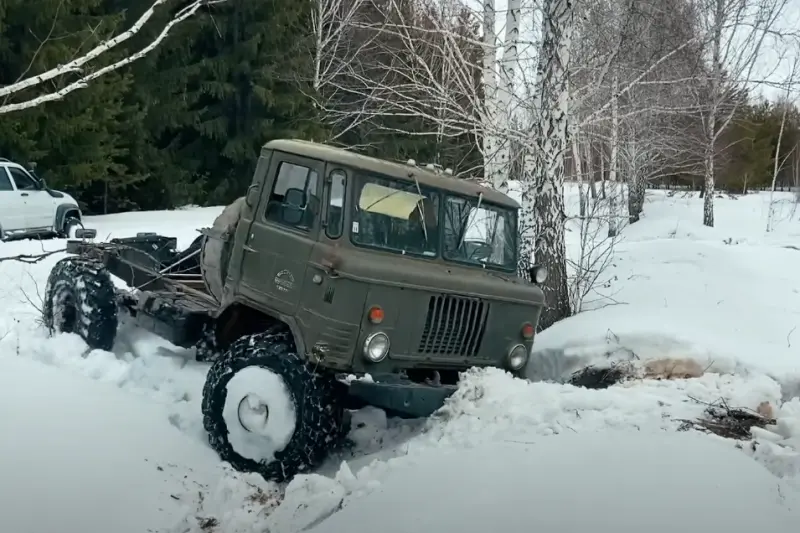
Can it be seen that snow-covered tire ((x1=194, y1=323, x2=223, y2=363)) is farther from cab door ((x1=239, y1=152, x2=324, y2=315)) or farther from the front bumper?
the front bumper

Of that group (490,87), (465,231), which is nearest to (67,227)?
(490,87)

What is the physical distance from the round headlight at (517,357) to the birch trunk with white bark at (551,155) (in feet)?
8.87

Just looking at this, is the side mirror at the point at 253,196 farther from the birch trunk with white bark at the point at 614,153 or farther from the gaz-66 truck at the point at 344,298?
the birch trunk with white bark at the point at 614,153

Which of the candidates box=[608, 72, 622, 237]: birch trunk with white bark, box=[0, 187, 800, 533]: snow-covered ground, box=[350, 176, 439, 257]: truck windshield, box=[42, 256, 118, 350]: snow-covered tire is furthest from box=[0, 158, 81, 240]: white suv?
box=[350, 176, 439, 257]: truck windshield

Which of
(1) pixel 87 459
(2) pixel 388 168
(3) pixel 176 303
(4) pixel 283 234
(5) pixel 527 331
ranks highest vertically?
(2) pixel 388 168

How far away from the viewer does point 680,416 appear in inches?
202

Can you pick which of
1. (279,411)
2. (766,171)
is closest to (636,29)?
(279,411)

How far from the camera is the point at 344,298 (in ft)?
16.3

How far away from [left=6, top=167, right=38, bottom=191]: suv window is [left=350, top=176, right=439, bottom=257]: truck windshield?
38.7ft

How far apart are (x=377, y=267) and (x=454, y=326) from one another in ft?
2.70

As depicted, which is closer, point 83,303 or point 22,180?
point 83,303

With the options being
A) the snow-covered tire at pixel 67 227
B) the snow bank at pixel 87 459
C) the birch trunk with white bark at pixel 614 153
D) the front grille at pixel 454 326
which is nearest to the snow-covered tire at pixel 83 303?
the snow bank at pixel 87 459

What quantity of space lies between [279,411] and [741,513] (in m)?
2.91

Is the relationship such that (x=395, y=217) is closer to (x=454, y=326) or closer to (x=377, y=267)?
(x=377, y=267)
